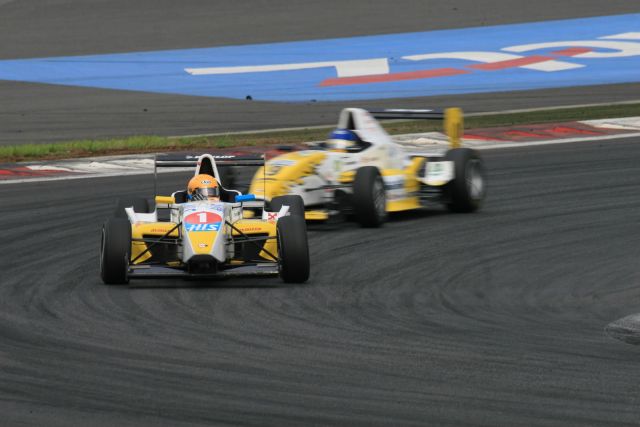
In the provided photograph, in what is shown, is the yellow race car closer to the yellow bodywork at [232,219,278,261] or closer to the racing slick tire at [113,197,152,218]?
the racing slick tire at [113,197,152,218]

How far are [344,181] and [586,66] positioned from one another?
17.0 metres

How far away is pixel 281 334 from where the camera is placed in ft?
33.9

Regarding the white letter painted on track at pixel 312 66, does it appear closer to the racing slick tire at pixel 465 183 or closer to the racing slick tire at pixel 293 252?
the racing slick tire at pixel 465 183

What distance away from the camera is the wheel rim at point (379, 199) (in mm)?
15641

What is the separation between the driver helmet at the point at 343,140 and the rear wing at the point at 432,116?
0.38 meters

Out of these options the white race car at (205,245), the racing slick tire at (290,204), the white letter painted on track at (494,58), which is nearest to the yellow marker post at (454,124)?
the racing slick tire at (290,204)

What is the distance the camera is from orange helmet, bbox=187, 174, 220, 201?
1304cm

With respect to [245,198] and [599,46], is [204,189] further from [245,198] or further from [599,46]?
[599,46]

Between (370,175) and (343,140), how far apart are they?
1197mm

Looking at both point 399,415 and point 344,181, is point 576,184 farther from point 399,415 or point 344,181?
point 399,415


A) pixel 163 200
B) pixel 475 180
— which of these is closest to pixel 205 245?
pixel 163 200

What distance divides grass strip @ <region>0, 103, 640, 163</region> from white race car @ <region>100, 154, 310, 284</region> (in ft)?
32.9

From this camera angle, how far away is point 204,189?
42.8 ft

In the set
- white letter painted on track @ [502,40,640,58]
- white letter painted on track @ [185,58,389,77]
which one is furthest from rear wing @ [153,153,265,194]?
white letter painted on track @ [502,40,640,58]
